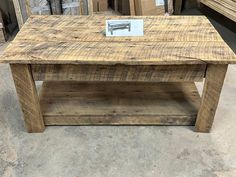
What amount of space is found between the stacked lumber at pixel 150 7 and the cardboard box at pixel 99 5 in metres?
0.39

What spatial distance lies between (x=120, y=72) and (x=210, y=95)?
A: 467 millimetres

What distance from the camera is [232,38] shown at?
248 cm

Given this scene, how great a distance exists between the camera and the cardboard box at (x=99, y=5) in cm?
275

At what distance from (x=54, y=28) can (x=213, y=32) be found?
2.84ft

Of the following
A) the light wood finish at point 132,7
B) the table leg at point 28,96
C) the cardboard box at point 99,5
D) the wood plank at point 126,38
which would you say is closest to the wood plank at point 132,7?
the light wood finish at point 132,7

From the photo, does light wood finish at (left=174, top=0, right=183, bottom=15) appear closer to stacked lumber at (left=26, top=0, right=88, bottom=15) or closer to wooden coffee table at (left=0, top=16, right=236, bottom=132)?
stacked lumber at (left=26, top=0, right=88, bottom=15)

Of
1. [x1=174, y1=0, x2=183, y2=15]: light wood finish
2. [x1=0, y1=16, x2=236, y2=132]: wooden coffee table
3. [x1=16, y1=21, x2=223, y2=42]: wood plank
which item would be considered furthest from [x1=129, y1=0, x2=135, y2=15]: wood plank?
[x1=16, y1=21, x2=223, y2=42]: wood plank

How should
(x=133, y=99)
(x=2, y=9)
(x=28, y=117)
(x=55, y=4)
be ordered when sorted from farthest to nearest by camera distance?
1. (x=2, y=9)
2. (x=55, y=4)
3. (x=133, y=99)
4. (x=28, y=117)

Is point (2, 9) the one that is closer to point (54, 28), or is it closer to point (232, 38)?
point (54, 28)

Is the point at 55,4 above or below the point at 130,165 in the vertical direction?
above

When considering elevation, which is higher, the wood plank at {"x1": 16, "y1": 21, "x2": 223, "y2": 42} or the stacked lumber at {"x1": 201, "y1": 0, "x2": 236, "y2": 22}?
the wood plank at {"x1": 16, "y1": 21, "x2": 223, "y2": 42}

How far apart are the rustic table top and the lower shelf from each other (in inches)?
14.7

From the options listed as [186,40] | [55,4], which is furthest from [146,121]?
[55,4]

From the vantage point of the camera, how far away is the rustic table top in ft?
3.94
